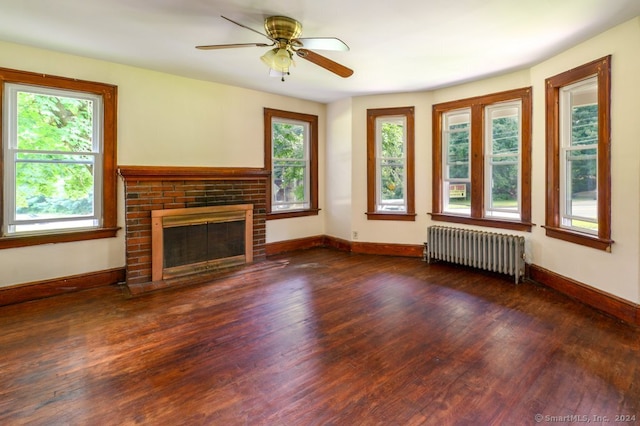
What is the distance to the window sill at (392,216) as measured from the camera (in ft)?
17.2

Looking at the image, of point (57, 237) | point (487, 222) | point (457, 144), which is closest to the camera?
point (57, 237)

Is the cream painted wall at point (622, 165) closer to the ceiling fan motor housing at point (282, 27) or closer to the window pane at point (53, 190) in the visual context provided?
the ceiling fan motor housing at point (282, 27)

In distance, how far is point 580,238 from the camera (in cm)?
335

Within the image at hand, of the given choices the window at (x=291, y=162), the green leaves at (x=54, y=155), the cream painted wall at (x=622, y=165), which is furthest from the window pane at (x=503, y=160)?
the green leaves at (x=54, y=155)

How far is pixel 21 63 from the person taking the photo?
3297 mm

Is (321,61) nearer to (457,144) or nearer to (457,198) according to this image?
(457,144)

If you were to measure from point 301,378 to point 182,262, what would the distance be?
2.73m

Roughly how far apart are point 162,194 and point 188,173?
0.42 metres

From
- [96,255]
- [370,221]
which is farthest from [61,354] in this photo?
[370,221]

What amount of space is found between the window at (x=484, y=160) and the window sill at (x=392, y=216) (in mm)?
373

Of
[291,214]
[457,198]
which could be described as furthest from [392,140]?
[291,214]

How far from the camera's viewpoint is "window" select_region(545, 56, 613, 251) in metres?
3.07

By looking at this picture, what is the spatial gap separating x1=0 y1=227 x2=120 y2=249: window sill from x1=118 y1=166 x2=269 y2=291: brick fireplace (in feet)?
1.03

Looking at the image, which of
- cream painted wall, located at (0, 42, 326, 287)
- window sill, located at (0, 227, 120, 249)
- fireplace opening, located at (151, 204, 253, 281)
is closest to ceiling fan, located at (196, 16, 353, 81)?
cream painted wall, located at (0, 42, 326, 287)
